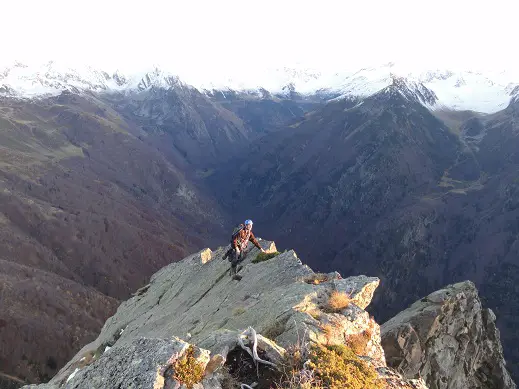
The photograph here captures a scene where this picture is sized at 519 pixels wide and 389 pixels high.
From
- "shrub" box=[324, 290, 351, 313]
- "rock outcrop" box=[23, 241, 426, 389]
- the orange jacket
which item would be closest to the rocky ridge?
"rock outcrop" box=[23, 241, 426, 389]

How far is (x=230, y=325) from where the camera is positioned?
24.5 meters

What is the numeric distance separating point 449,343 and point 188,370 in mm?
53714

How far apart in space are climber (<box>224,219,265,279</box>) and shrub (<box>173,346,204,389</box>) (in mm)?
20821

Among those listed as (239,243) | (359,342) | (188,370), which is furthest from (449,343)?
(188,370)

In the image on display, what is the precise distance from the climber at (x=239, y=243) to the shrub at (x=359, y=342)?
15535mm

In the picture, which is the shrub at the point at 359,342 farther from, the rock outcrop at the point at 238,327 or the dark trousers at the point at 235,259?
the dark trousers at the point at 235,259

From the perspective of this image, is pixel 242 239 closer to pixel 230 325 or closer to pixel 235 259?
pixel 235 259

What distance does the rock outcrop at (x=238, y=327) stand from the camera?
13297 millimetres

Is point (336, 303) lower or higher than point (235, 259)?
higher

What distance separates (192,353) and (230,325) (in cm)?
1139

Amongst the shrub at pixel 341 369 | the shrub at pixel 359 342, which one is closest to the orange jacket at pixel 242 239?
the shrub at pixel 359 342

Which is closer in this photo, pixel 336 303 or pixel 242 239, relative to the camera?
pixel 336 303

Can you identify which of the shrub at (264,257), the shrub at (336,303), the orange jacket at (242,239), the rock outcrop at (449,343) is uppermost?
the orange jacket at (242,239)

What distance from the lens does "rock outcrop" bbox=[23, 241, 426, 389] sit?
1330cm
